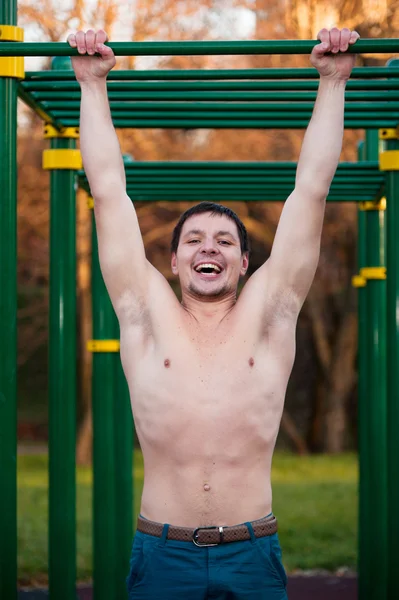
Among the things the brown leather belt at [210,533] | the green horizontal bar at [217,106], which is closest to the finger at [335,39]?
the green horizontal bar at [217,106]

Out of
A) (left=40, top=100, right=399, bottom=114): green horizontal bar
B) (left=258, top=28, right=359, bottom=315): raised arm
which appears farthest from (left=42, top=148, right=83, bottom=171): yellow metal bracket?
(left=258, top=28, right=359, bottom=315): raised arm

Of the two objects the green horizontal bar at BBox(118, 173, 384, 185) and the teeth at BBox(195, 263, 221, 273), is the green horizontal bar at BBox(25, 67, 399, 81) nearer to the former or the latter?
the teeth at BBox(195, 263, 221, 273)

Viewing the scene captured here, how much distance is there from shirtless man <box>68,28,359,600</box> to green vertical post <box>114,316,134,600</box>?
3.09 m

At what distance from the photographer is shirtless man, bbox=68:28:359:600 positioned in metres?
2.87

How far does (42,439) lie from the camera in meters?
18.9

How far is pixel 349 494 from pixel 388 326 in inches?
343

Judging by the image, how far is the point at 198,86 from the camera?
375cm

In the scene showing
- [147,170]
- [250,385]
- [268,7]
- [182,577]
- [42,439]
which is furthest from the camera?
[42,439]

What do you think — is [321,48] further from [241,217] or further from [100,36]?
[241,217]

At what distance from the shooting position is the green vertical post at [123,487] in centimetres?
619

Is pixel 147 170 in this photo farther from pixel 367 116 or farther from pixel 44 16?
pixel 44 16

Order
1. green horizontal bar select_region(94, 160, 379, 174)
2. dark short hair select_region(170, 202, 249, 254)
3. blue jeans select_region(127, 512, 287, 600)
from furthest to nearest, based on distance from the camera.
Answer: green horizontal bar select_region(94, 160, 379, 174)
dark short hair select_region(170, 202, 249, 254)
blue jeans select_region(127, 512, 287, 600)

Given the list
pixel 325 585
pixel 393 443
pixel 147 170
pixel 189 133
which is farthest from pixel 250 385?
pixel 189 133

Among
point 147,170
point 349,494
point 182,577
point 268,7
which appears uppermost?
point 268,7
